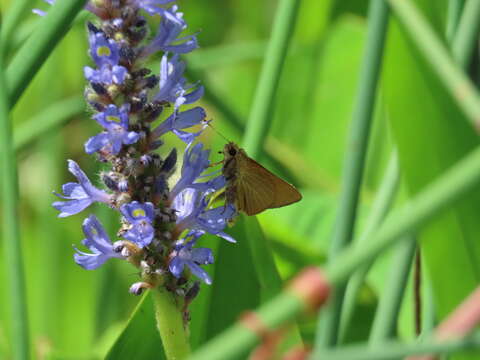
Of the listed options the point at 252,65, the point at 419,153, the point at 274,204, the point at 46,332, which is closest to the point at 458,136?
the point at 419,153

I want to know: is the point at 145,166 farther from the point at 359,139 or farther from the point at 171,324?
the point at 359,139

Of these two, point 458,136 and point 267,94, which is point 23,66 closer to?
point 267,94

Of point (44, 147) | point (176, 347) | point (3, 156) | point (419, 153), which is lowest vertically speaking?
point (44, 147)

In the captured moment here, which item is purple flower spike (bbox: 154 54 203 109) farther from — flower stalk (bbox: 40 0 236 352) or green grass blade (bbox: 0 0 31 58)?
green grass blade (bbox: 0 0 31 58)

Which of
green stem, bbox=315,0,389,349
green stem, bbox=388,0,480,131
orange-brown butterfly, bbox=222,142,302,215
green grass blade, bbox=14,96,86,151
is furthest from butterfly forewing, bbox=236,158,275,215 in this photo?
green grass blade, bbox=14,96,86,151

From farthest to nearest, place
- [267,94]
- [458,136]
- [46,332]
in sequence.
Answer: [46,332]
[267,94]
[458,136]

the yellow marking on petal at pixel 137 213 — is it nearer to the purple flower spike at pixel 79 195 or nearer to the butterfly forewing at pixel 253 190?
the purple flower spike at pixel 79 195

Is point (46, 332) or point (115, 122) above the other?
point (115, 122)
